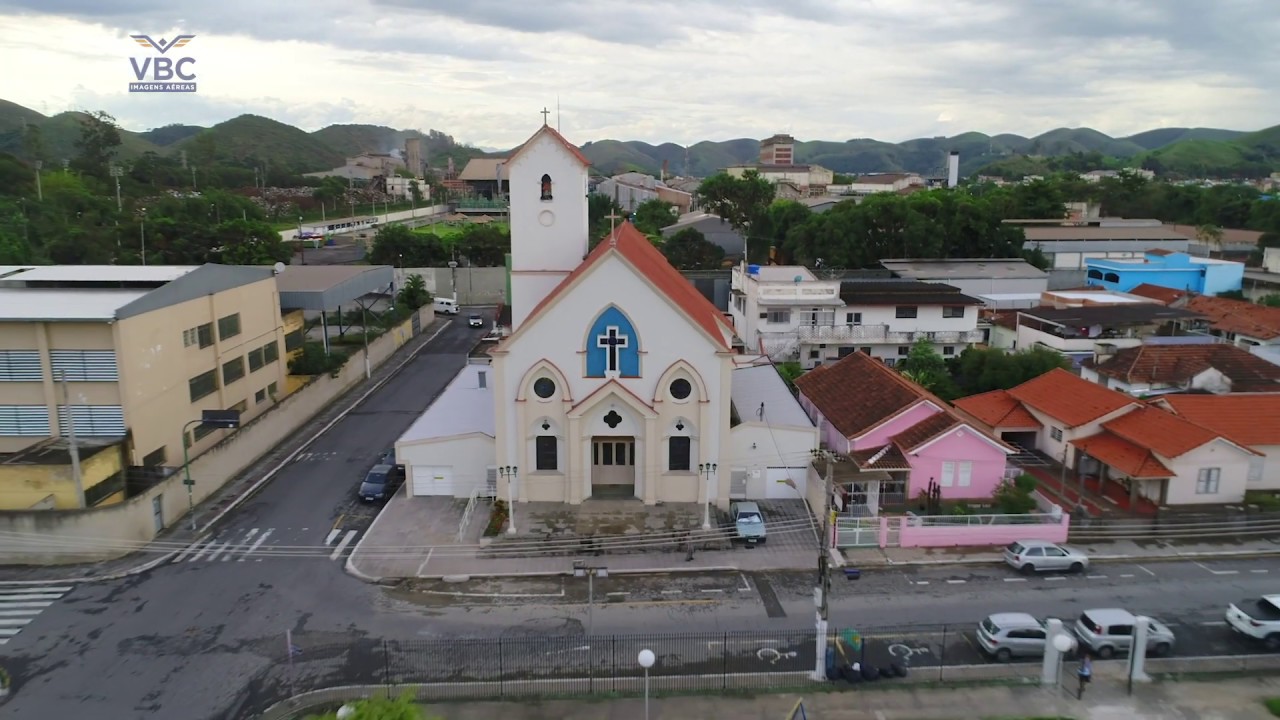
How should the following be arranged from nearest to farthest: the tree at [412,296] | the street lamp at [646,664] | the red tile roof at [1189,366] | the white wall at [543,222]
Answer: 1. the street lamp at [646,664]
2. the white wall at [543,222]
3. the red tile roof at [1189,366]
4. the tree at [412,296]

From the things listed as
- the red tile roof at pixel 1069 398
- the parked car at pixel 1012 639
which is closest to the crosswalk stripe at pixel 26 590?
the parked car at pixel 1012 639

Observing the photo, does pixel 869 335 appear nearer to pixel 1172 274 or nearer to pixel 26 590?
pixel 1172 274

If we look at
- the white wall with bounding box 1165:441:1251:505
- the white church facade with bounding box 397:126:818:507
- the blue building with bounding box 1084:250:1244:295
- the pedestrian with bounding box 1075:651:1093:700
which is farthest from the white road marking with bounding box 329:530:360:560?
the blue building with bounding box 1084:250:1244:295

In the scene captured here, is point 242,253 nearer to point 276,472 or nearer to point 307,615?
point 276,472

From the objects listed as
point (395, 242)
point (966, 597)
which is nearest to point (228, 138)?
point (395, 242)

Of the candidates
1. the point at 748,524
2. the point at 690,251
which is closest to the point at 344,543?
the point at 748,524

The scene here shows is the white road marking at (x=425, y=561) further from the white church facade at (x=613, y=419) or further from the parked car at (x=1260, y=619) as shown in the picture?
the parked car at (x=1260, y=619)
